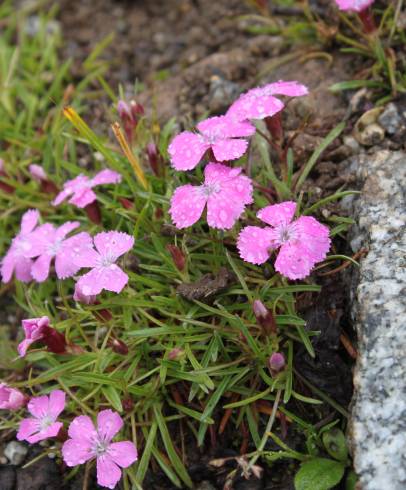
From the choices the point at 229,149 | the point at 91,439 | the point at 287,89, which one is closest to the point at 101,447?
the point at 91,439

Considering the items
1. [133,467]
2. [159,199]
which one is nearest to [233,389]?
[133,467]

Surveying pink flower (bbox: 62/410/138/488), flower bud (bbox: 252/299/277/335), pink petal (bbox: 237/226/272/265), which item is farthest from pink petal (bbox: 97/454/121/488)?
pink petal (bbox: 237/226/272/265)

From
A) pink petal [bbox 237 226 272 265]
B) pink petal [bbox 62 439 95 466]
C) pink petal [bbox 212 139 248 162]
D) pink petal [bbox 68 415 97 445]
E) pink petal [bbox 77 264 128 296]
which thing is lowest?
pink petal [bbox 62 439 95 466]

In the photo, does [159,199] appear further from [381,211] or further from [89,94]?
[89,94]

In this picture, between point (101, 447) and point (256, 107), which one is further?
point (256, 107)

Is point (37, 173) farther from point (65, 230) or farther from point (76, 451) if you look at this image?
point (76, 451)

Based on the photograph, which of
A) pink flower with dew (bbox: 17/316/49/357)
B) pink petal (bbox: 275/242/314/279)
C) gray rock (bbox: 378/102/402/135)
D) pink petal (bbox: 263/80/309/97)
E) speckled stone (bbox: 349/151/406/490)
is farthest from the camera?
gray rock (bbox: 378/102/402/135)

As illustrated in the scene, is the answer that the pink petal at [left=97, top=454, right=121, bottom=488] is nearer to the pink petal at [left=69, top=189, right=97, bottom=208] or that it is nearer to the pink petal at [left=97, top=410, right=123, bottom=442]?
the pink petal at [left=97, top=410, right=123, bottom=442]
